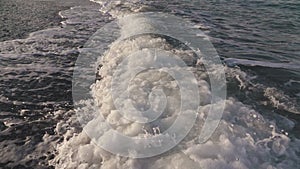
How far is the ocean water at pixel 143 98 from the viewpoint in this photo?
4.43 m

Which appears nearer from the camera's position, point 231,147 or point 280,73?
point 231,147

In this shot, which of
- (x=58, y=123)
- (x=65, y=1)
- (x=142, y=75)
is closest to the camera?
(x=58, y=123)

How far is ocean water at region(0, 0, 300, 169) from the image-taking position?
14.5 ft

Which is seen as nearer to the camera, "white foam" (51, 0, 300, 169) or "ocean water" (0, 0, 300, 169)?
"white foam" (51, 0, 300, 169)

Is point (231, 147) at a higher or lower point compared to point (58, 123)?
higher

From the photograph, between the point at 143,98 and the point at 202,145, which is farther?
the point at 143,98

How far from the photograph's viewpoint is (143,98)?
5848 millimetres

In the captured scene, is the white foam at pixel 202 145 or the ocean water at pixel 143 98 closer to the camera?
the white foam at pixel 202 145

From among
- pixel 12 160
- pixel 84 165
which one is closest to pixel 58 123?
pixel 12 160

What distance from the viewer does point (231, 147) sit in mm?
4398

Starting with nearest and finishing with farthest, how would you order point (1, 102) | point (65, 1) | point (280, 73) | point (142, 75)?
point (1, 102) < point (142, 75) < point (280, 73) < point (65, 1)

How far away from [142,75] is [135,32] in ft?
13.0

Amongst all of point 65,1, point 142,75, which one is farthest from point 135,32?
point 65,1

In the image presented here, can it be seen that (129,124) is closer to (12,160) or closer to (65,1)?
(12,160)
